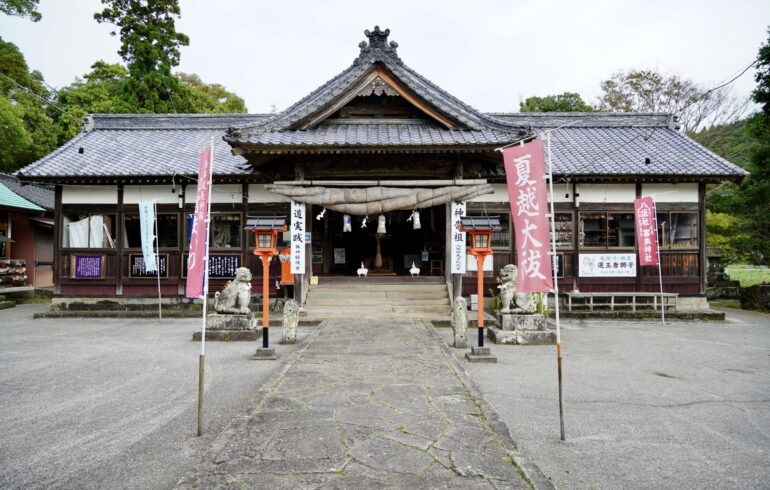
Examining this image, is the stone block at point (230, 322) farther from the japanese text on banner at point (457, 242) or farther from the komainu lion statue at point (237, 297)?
the japanese text on banner at point (457, 242)

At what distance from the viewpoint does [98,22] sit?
81.5 ft

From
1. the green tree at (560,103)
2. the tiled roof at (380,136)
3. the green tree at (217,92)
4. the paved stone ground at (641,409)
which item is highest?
the green tree at (217,92)

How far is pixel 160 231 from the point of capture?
44.7ft

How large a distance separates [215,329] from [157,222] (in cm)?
633

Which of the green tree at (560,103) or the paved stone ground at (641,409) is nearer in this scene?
the paved stone ground at (641,409)

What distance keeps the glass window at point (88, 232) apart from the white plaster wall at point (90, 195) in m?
0.47

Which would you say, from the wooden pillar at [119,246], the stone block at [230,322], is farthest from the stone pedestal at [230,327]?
the wooden pillar at [119,246]

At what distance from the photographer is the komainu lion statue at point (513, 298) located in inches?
356

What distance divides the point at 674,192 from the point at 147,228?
16980mm

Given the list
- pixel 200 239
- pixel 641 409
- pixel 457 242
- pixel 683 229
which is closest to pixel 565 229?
pixel 683 229

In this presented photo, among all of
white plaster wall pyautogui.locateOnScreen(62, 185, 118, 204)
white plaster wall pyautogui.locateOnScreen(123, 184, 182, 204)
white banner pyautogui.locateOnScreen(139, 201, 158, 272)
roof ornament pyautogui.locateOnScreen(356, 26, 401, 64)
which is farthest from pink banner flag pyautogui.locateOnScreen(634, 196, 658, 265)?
white plaster wall pyautogui.locateOnScreen(62, 185, 118, 204)

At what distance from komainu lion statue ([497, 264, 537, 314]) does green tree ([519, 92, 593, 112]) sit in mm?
25701

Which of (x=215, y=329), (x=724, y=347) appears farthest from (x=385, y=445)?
(x=724, y=347)

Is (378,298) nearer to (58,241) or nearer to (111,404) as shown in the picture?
(111,404)
